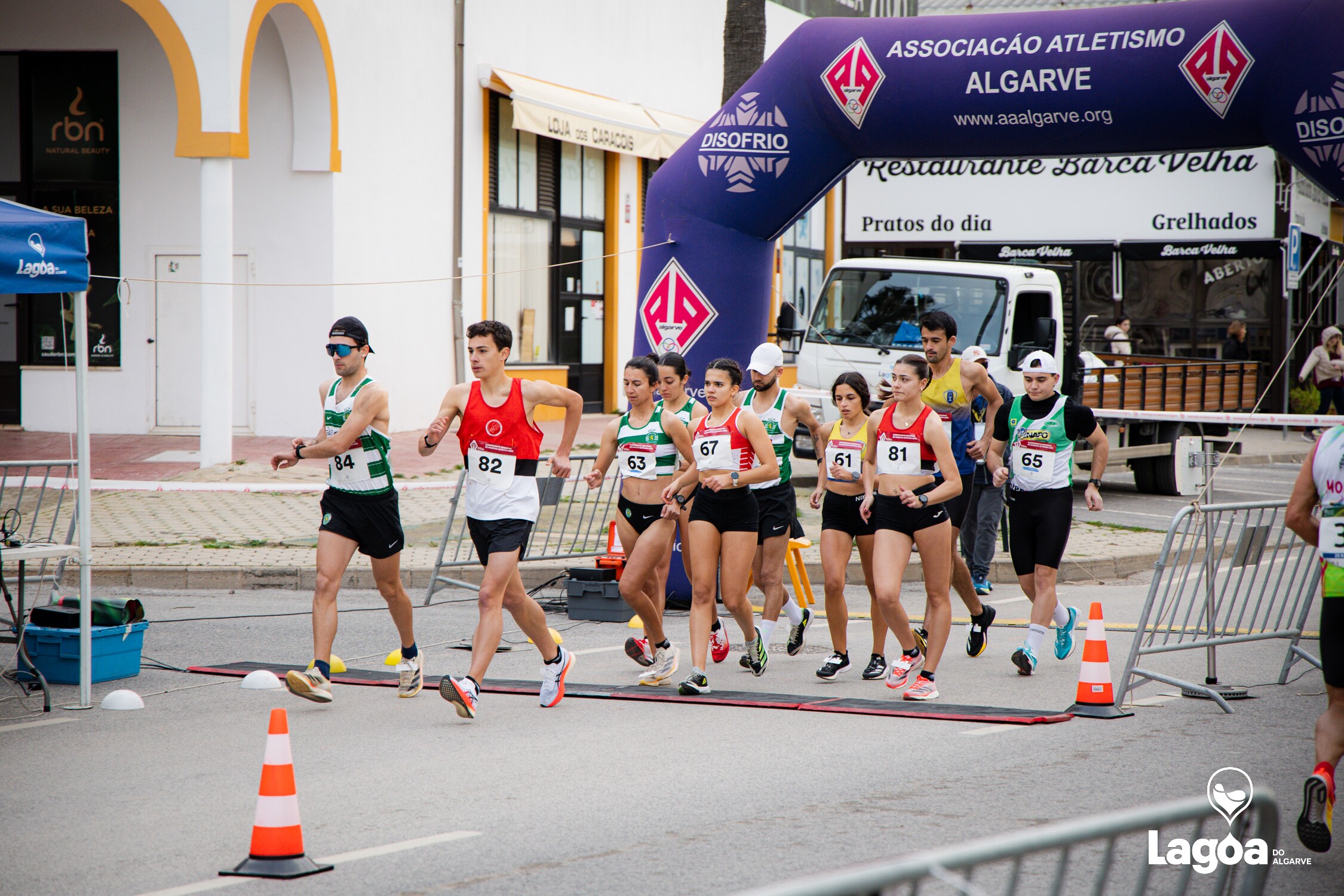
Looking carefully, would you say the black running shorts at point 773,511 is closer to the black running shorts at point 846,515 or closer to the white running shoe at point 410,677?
the black running shorts at point 846,515

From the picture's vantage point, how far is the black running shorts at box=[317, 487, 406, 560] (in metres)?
7.88

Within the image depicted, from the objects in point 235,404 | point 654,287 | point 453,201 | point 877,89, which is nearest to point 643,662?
point 654,287

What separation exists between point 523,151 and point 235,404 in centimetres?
709

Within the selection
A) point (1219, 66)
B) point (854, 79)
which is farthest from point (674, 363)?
point (1219, 66)

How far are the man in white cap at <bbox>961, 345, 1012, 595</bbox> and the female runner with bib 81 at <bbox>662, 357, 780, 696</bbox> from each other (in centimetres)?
331

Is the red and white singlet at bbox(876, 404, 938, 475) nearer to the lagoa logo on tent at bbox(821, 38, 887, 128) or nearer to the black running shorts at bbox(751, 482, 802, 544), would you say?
the black running shorts at bbox(751, 482, 802, 544)

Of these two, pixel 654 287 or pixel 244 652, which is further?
pixel 654 287

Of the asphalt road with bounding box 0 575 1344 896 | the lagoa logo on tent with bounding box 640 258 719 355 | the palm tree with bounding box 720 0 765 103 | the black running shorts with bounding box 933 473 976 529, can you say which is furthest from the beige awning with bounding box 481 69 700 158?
the asphalt road with bounding box 0 575 1344 896

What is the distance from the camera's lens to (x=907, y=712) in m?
7.41

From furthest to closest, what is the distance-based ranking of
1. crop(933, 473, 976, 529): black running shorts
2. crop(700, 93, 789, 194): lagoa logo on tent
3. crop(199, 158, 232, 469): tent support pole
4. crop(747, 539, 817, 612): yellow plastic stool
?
1. crop(199, 158, 232, 469): tent support pole
2. crop(700, 93, 789, 194): lagoa logo on tent
3. crop(933, 473, 976, 529): black running shorts
4. crop(747, 539, 817, 612): yellow plastic stool

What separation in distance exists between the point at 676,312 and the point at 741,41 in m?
4.19

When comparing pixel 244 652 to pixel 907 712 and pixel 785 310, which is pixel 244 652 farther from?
pixel 785 310

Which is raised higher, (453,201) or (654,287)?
(453,201)

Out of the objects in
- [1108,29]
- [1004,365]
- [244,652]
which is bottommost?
[244,652]
